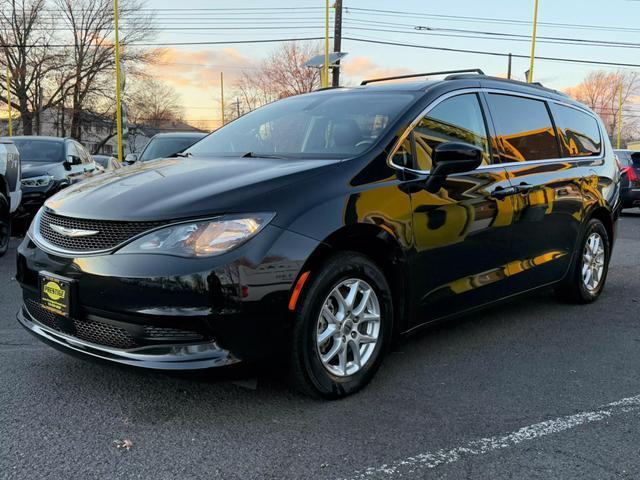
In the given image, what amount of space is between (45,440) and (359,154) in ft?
6.73

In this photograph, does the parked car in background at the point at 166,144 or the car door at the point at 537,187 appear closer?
the car door at the point at 537,187

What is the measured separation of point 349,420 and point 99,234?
147 centimetres

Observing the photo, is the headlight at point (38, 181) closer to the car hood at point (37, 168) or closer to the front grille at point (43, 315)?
the car hood at point (37, 168)

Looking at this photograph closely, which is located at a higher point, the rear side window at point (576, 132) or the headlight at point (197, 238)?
the rear side window at point (576, 132)

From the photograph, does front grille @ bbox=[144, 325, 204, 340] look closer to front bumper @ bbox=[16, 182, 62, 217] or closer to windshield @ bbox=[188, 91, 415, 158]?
windshield @ bbox=[188, 91, 415, 158]

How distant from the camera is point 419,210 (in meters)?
3.37

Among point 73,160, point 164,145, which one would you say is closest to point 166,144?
point 164,145

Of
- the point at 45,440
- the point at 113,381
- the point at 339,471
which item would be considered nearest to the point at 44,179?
the point at 113,381

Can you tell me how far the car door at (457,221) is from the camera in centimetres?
344

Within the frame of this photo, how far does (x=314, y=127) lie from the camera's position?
3832 millimetres

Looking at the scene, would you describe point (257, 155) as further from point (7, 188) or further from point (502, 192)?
point (7, 188)

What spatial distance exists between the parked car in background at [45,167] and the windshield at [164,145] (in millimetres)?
937

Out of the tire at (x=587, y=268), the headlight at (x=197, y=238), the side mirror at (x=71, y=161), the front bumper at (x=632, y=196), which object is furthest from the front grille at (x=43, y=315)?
the front bumper at (x=632, y=196)

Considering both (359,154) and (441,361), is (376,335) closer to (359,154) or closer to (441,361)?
(441,361)
